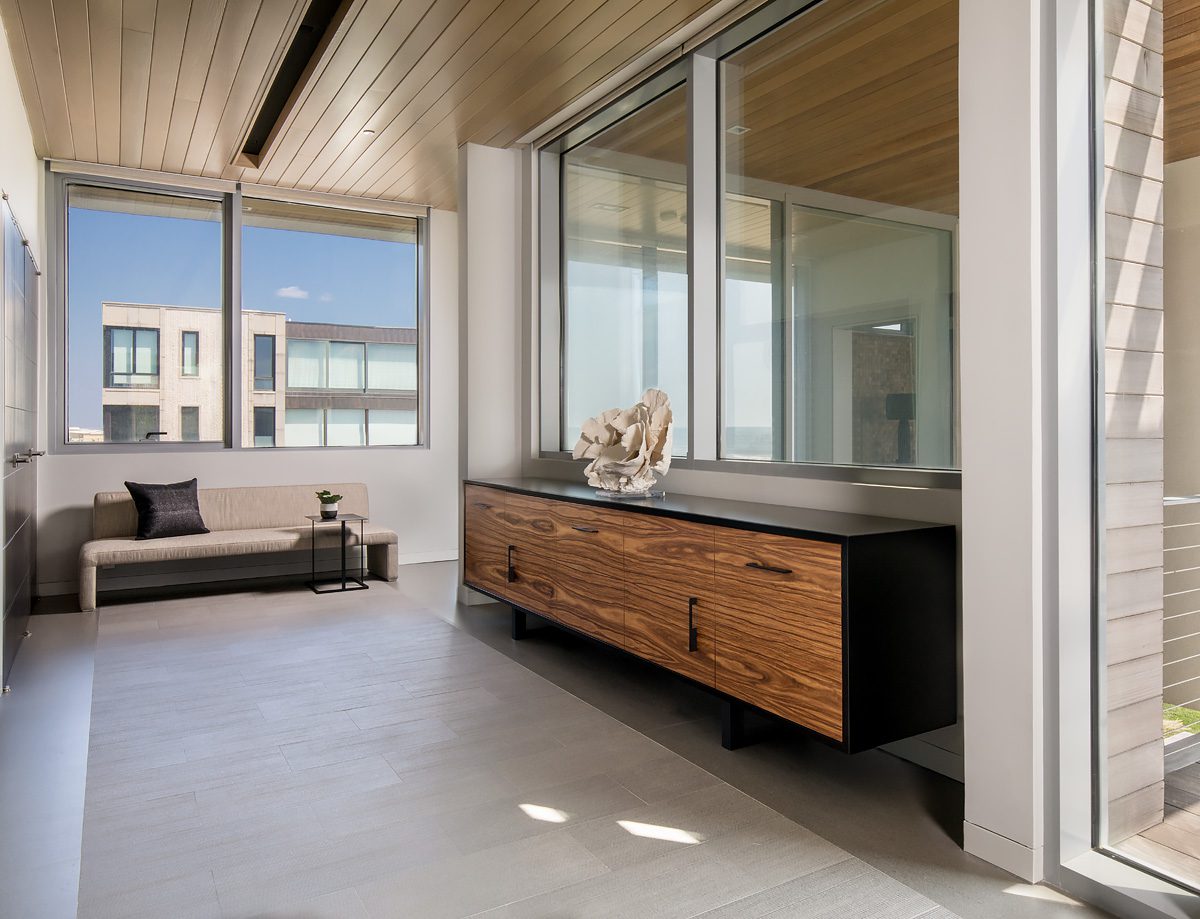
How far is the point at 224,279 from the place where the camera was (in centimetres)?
617

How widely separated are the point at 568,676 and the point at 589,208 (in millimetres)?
2601

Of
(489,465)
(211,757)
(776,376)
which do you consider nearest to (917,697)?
(776,376)

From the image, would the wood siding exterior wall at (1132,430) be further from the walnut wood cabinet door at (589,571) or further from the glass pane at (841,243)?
the walnut wood cabinet door at (589,571)

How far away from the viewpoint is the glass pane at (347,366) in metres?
6.55

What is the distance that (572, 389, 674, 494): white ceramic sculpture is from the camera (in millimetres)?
3613

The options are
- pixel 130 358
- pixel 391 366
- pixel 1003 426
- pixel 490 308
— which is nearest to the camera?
pixel 1003 426

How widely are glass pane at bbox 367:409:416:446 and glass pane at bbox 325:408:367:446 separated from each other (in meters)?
0.07

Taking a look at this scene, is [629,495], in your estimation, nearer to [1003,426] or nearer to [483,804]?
[483,804]

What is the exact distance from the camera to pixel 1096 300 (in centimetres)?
A: 204

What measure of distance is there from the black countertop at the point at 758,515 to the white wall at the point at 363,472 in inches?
119

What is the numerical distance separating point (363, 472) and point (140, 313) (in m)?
1.87

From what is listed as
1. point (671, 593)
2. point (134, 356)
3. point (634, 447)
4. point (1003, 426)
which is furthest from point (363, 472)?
point (1003, 426)

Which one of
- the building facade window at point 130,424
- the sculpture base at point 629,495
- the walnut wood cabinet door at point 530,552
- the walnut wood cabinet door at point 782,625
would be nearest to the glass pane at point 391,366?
the building facade window at point 130,424

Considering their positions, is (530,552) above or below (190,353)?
below
